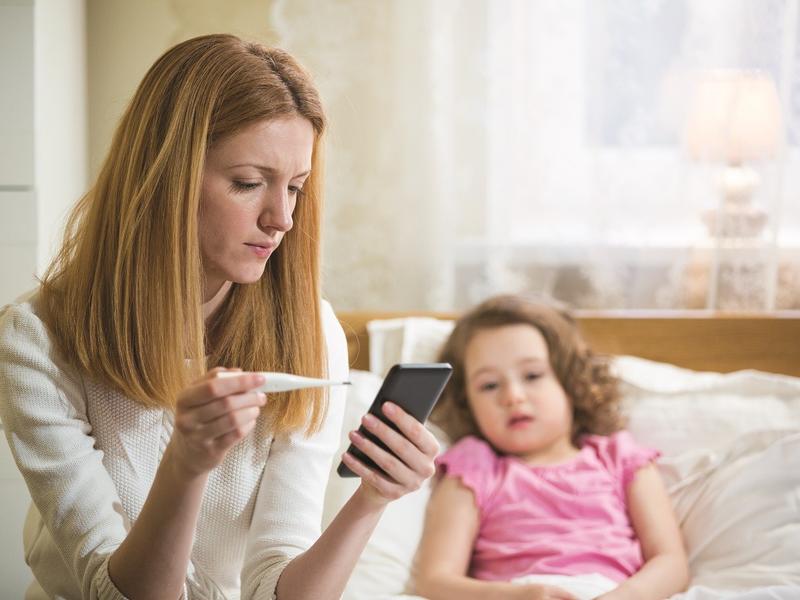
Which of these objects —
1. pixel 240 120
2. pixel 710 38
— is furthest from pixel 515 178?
pixel 240 120

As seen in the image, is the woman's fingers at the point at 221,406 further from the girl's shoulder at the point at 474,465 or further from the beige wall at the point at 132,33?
the beige wall at the point at 132,33

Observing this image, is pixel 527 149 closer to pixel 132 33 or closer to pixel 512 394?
pixel 512 394

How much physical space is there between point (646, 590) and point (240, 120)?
2.90 feet

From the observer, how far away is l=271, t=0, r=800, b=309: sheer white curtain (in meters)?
2.25

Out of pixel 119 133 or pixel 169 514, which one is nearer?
pixel 169 514

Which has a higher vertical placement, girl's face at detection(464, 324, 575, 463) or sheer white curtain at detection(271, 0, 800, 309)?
sheer white curtain at detection(271, 0, 800, 309)

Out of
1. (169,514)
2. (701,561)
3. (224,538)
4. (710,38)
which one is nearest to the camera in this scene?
(169,514)

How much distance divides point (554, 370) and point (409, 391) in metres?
0.86

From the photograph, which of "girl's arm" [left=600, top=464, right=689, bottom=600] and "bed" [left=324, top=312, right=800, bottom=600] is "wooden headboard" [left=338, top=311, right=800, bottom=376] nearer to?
"bed" [left=324, top=312, right=800, bottom=600]

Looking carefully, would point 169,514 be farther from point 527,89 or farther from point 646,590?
point 527,89

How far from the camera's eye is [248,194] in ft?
3.66

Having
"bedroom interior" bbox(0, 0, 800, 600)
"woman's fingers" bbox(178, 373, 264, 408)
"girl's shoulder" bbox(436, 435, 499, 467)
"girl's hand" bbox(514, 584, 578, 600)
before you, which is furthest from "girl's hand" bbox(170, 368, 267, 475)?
"bedroom interior" bbox(0, 0, 800, 600)

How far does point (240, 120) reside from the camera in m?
1.10

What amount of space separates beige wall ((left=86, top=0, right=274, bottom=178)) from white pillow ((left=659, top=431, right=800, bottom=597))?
134 cm
